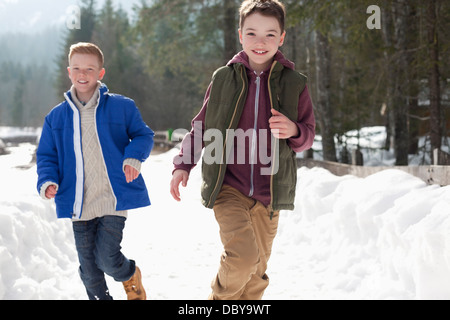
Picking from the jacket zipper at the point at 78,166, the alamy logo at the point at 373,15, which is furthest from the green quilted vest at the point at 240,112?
the alamy logo at the point at 373,15

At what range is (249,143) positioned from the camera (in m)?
3.24

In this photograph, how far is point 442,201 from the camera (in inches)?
176

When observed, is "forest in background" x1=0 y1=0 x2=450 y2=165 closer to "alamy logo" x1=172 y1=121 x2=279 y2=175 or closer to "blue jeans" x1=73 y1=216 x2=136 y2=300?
"alamy logo" x1=172 y1=121 x2=279 y2=175

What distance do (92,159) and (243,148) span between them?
122 centimetres

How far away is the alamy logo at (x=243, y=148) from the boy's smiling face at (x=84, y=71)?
3.37ft

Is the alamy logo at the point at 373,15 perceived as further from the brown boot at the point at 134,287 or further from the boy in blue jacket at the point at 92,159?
the brown boot at the point at 134,287

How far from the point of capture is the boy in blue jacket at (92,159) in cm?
364

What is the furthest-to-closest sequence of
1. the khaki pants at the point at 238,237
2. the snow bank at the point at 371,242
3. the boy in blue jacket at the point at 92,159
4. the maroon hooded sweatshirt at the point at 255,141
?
the snow bank at the point at 371,242 < the boy in blue jacket at the point at 92,159 < the maroon hooded sweatshirt at the point at 255,141 < the khaki pants at the point at 238,237

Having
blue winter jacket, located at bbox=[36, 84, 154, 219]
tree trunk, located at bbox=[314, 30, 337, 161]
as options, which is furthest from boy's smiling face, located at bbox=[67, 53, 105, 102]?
tree trunk, located at bbox=[314, 30, 337, 161]

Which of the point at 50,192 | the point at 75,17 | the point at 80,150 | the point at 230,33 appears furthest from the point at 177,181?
the point at 230,33

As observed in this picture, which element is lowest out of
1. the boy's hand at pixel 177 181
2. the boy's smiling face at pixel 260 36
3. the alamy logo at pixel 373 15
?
the boy's hand at pixel 177 181

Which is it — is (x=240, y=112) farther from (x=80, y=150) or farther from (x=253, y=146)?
(x=80, y=150)

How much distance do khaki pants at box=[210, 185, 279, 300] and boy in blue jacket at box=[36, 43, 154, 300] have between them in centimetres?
79
